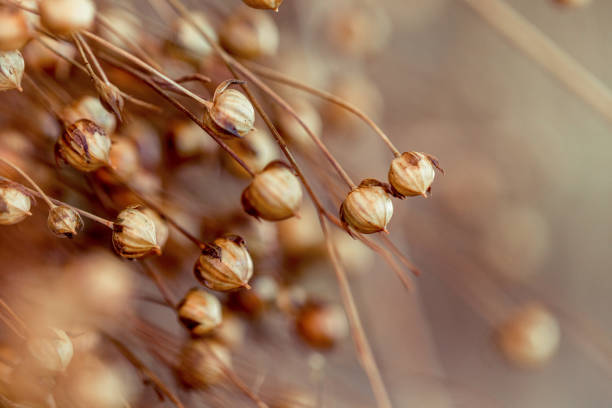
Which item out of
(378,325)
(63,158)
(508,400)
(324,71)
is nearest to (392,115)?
(324,71)

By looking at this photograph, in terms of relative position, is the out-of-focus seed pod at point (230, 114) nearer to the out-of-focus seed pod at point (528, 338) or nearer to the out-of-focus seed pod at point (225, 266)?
the out-of-focus seed pod at point (225, 266)

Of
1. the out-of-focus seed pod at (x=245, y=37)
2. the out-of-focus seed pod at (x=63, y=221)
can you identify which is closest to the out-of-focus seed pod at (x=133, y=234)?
the out-of-focus seed pod at (x=63, y=221)

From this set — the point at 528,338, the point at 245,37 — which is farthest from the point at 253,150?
the point at 528,338

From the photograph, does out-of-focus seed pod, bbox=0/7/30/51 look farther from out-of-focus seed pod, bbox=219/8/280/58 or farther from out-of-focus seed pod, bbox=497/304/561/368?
out-of-focus seed pod, bbox=497/304/561/368

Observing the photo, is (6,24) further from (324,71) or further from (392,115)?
(392,115)

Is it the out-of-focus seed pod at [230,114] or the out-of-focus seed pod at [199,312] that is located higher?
the out-of-focus seed pod at [230,114]

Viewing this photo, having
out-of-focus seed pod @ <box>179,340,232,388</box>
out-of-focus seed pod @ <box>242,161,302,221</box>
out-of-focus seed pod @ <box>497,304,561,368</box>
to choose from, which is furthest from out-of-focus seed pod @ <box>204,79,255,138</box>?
out-of-focus seed pod @ <box>497,304,561,368</box>
